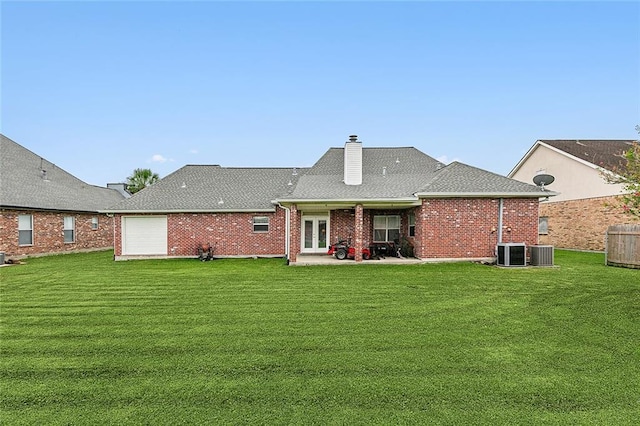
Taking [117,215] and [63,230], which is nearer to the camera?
[117,215]

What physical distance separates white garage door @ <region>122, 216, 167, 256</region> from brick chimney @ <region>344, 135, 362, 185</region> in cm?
912

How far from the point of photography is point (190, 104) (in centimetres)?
1956

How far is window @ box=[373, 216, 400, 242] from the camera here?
50.7 feet

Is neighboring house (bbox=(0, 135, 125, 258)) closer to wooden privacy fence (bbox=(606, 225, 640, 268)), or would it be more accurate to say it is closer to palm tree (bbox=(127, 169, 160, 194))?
palm tree (bbox=(127, 169, 160, 194))

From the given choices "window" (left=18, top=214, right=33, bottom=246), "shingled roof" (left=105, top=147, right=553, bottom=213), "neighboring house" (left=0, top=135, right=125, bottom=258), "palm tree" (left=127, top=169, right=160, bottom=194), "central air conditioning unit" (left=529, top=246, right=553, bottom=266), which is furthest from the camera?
"palm tree" (left=127, top=169, right=160, bottom=194)

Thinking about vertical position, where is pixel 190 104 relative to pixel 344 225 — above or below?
above

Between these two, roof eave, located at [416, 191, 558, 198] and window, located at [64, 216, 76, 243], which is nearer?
roof eave, located at [416, 191, 558, 198]

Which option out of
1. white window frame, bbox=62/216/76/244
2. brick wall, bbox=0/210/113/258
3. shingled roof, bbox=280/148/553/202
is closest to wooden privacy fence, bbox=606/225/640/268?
shingled roof, bbox=280/148/553/202

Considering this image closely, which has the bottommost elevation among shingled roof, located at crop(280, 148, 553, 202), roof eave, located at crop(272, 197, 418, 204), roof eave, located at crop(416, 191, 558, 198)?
roof eave, located at crop(272, 197, 418, 204)

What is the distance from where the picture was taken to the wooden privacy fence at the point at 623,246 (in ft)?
37.2

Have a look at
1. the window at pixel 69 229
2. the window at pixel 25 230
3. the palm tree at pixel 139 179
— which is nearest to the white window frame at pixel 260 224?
the window at pixel 25 230

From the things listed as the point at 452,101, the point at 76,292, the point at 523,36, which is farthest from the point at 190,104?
the point at 523,36

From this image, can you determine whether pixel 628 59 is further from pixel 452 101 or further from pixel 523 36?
pixel 452 101

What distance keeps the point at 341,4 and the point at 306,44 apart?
3168 millimetres
